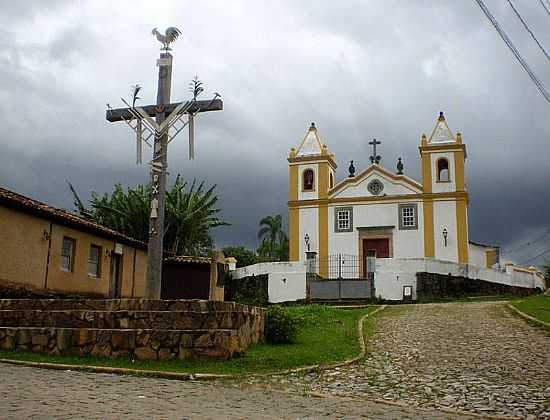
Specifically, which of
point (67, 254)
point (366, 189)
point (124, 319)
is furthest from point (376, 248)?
point (124, 319)

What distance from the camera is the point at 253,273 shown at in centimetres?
3119

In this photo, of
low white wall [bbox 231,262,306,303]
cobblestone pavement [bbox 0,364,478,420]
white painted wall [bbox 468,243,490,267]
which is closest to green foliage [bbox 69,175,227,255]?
low white wall [bbox 231,262,306,303]

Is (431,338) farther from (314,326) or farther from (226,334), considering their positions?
(226,334)

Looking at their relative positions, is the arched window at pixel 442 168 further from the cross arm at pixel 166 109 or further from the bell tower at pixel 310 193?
the cross arm at pixel 166 109

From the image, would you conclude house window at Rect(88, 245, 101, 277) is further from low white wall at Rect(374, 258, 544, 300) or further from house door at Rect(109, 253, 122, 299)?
low white wall at Rect(374, 258, 544, 300)

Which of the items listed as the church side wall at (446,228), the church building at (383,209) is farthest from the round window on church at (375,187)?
the church side wall at (446,228)

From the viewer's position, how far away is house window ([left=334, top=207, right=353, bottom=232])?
35188 millimetres

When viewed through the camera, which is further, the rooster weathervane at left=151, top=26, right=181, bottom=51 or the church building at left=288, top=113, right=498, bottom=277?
the church building at left=288, top=113, right=498, bottom=277

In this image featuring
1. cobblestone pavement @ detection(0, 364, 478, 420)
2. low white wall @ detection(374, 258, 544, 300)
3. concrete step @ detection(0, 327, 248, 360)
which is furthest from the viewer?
low white wall @ detection(374, 258, 544, 300)

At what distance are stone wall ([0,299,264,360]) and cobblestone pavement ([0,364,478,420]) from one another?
1419 mm

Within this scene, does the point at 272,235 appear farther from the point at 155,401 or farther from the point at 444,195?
the point at 155,401

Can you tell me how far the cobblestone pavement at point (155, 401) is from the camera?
22.9 ft

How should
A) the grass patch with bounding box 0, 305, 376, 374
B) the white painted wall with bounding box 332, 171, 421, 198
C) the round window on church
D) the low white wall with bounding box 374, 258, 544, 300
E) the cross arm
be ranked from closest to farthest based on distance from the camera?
the grass patch with bounding box 0, 305, 376, 374 → the cross arm → the low white wall with bounding box 374, 258, 544, 300 → the white painted wall with bounding box 332, 171, 421, 198 → the round window on church

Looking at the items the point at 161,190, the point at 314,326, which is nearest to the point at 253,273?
the point at 314,326
